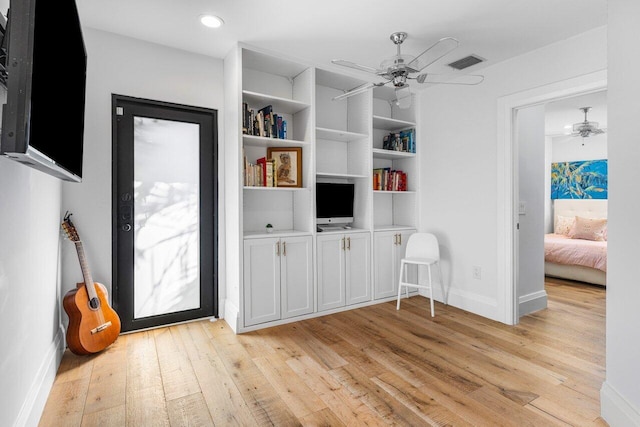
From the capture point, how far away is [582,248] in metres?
4.81

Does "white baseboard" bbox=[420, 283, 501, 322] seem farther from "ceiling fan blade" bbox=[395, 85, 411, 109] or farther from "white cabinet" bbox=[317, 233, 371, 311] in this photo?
"ceiling fan blade" bbox=[395, 85, 411, 109]

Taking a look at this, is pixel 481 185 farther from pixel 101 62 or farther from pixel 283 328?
pixel 101 62

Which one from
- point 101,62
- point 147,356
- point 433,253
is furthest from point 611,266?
point 101,62

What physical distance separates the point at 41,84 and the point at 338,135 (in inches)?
116

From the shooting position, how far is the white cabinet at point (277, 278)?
3.08 metres

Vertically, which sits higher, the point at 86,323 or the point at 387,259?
the point at 387,259

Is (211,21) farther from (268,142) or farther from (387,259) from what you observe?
(387,259)

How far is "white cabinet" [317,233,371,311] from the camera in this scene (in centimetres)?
349

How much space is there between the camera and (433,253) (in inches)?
148

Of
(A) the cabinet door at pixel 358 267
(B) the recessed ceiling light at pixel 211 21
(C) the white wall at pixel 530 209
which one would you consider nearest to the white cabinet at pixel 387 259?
(A) the cabinet door at pixel 358 267

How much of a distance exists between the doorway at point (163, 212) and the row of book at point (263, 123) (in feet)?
1.32

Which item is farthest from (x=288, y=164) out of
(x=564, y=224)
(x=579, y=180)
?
(x=579, y=180)

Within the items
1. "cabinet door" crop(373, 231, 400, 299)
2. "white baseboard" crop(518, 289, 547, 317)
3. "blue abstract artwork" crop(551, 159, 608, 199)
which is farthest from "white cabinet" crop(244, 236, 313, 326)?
"blue abstract artwork" crop(551, 159, 608, 199)

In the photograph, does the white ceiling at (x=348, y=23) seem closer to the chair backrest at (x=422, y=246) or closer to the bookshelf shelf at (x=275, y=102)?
the bookshelf shelf at (x=275, y=102)
